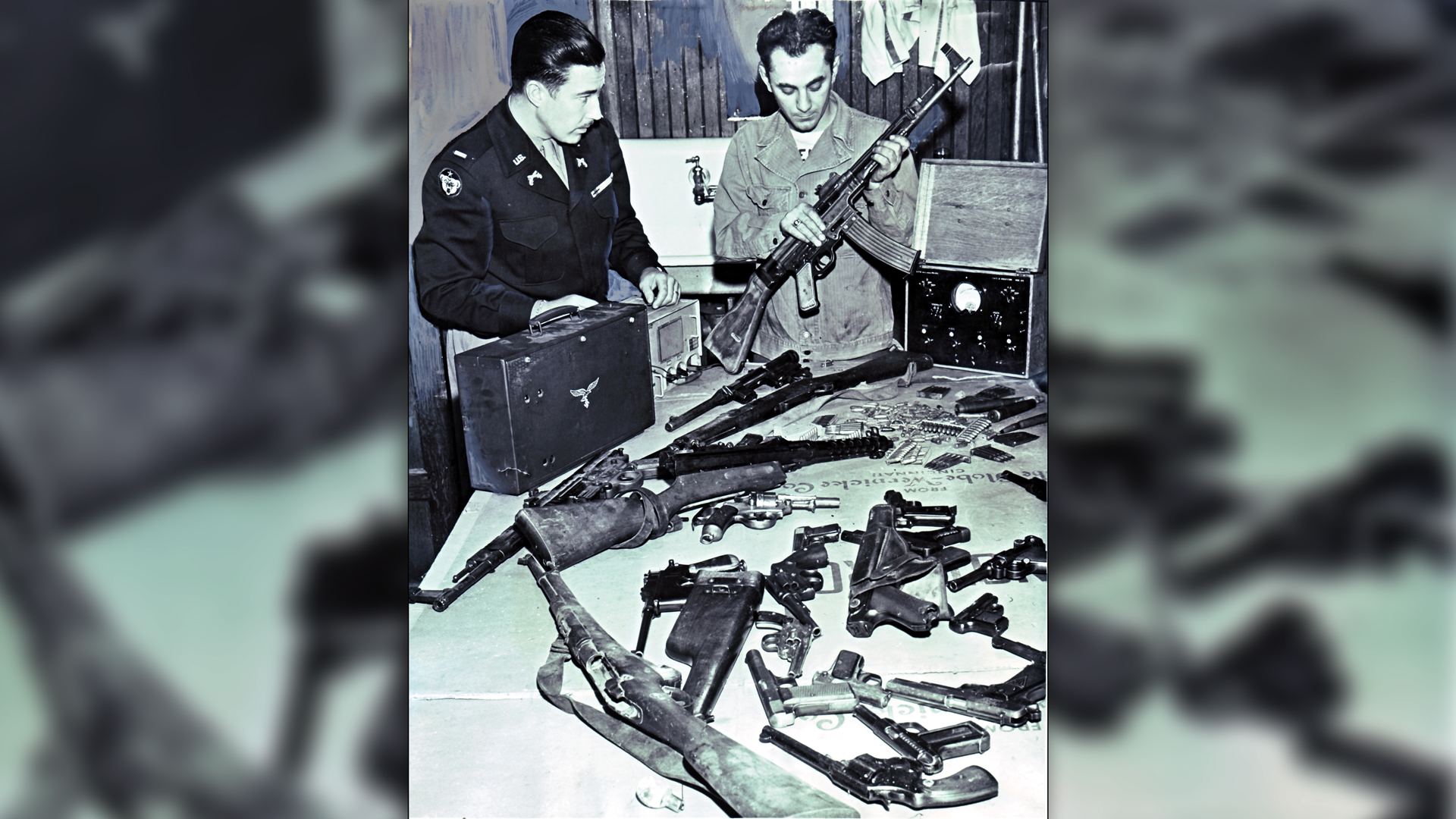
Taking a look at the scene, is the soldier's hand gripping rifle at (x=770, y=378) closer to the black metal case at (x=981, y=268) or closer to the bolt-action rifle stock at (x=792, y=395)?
the bolt-action rifle stock at (x=792, y=395)

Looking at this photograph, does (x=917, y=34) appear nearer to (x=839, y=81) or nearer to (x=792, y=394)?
(x=839, y=81)

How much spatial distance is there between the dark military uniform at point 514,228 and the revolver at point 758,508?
0.55 metres

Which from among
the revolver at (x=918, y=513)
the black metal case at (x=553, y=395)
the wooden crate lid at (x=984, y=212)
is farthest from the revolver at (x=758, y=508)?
the wooden crate lid at (x=984, y=212)

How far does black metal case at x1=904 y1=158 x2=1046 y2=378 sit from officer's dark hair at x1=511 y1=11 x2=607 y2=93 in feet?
2.58

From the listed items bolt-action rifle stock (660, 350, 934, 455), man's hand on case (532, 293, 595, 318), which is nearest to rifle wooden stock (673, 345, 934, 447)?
bolt-action rifle stock (660, 350, 934, 455)

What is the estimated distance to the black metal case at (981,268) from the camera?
2043mm

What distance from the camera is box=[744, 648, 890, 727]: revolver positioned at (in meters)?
1.88
